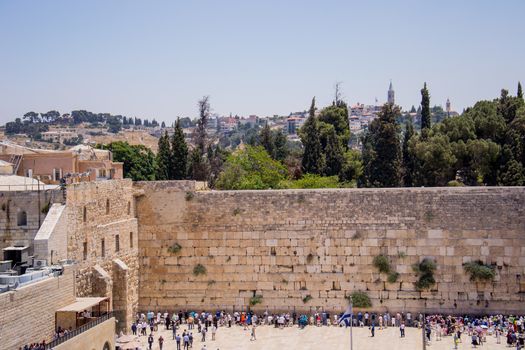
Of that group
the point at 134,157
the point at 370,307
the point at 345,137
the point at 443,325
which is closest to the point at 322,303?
the point at 370,307

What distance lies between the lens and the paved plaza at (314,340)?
2512 centimetres

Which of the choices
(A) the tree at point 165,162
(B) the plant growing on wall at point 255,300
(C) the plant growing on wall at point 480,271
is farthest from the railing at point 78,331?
(A) the tree at point 165,162

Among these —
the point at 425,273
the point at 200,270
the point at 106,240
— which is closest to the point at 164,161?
the point at 200,270

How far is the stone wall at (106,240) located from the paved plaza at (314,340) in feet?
6.35

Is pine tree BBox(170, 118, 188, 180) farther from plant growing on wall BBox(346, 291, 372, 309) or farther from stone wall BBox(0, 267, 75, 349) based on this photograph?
stone wall BBox(0, 267, 75, 349)

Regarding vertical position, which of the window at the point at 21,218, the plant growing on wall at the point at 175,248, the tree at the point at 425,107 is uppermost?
the tree at the point at 425,107

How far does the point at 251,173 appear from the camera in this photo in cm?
4319

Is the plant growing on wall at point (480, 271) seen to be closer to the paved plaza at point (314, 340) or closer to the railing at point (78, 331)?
the paved plaza at point (314, 340)

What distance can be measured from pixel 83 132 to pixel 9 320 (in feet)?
495

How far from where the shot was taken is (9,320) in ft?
61.2

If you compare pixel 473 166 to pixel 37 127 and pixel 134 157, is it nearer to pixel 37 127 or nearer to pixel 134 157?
pixel 134 157

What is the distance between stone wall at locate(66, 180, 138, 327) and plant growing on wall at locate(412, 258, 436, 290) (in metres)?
9.86

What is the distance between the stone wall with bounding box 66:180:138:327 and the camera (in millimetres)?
24062

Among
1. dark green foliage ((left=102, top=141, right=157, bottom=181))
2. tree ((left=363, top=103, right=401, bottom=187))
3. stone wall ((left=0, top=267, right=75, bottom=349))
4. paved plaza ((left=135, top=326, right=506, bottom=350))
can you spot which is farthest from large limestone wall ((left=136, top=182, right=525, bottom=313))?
dark green foliage ((left=102, top=141, right=157, bottom=181))
